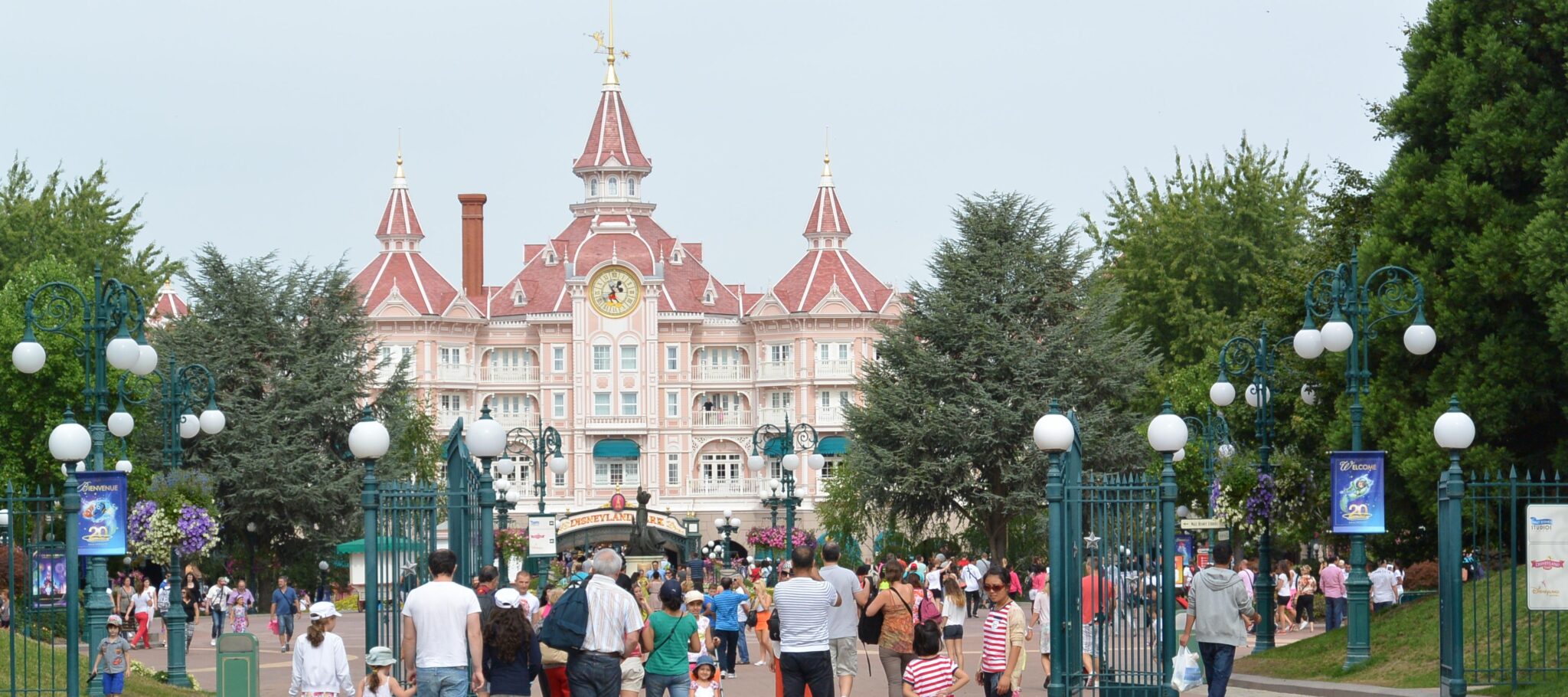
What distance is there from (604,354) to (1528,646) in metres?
79.4

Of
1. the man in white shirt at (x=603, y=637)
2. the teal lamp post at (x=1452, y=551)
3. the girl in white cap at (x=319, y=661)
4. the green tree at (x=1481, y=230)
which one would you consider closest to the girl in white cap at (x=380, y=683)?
the girl in white cap at (x=319, y=661)

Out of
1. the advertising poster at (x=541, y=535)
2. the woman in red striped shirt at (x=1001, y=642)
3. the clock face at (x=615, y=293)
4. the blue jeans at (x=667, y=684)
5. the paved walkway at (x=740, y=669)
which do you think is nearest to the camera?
the blue jeans at (x=667, y=684)

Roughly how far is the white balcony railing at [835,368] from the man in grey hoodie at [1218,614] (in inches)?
3076

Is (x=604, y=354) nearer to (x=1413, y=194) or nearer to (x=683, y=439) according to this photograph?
(x=683, y=439)

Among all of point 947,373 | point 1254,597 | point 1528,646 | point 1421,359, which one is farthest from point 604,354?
point 1528,646

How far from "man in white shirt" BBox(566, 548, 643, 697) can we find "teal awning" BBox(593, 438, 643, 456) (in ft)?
264

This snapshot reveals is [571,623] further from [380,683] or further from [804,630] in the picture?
[804,630]

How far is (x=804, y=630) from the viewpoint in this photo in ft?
55.9

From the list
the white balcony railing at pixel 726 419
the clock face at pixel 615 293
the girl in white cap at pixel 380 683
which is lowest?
the girl in white cap at pixel 380 683

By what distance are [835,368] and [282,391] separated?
1562 inches

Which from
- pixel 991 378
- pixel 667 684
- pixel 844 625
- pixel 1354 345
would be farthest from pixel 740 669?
pixel 991 378

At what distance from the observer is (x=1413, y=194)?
26.8 m

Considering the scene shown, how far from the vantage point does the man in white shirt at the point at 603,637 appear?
1573 cm

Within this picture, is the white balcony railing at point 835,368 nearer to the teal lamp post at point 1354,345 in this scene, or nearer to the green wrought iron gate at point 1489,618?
the teal lamp post at point 1354,345
